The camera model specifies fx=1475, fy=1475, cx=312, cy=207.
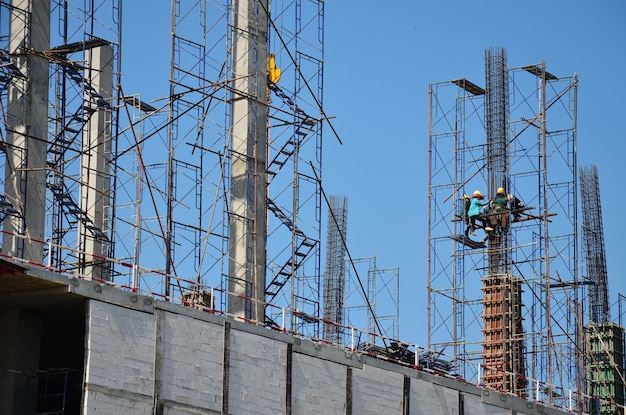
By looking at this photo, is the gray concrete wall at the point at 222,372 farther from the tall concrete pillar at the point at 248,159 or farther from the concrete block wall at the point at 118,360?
the tall concrete pillar at the point at 248,159

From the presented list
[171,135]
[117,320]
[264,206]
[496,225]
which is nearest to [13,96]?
[171,135]

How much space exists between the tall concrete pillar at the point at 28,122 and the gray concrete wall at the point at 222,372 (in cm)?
978

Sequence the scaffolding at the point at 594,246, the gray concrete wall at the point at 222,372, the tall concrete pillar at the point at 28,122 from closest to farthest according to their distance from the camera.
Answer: the gray concrete wall at the point at 222,372, the tall concrete pillar at the point at 28,122, the scaffolding at the point at 594,246

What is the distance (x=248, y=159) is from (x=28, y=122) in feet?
28.4

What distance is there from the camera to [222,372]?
151ft

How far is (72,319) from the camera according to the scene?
46.2 m

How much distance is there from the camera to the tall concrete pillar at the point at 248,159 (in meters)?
56.0

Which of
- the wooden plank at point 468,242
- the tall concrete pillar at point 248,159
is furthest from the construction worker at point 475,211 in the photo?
the tall concrete pillar at point 248,159

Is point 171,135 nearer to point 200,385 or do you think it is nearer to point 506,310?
point 200,385

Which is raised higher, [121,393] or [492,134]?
[492,134]

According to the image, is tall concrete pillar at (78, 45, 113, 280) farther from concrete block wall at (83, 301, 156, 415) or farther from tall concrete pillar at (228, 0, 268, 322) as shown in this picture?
concrete block wall at (83, 301, 156, 415)

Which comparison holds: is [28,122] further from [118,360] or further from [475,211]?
[475,211]

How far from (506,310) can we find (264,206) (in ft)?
58.8

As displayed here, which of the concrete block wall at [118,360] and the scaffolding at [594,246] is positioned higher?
the scaffolding at [594,246]
